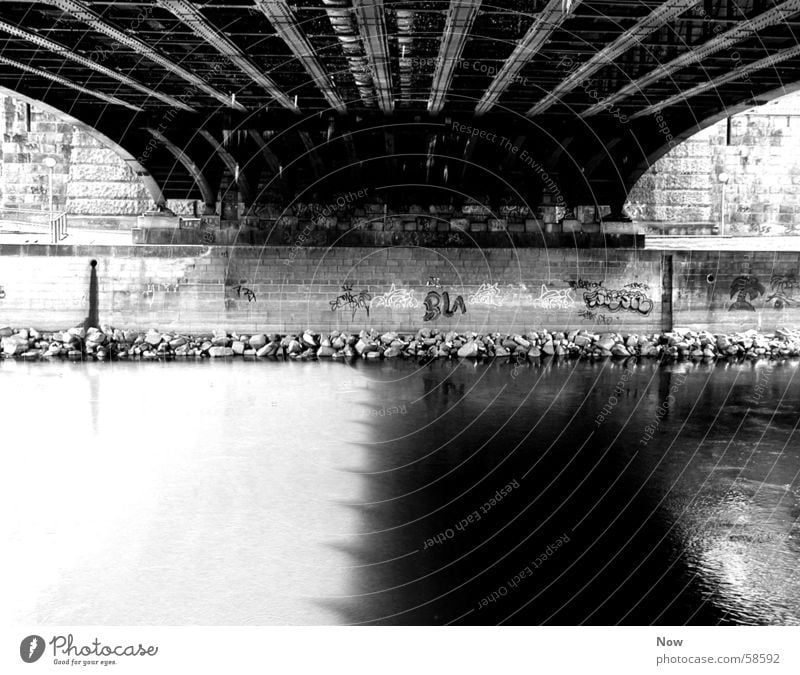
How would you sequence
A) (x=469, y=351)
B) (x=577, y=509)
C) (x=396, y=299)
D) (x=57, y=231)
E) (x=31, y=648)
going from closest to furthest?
(x=31, y=648) → (x=577, y=509) → (x=469, y=351) → (x=396, y=299) → (x=57, y=231)

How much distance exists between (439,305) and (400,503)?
19067 millimetres

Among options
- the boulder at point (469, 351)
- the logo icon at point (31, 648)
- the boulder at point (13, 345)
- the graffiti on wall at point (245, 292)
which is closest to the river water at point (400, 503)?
the logo icon at point (31, 648)

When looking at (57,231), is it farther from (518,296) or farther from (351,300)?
(518,296)

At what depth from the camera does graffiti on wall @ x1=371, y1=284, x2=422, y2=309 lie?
32.8m

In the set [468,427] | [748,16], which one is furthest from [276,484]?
[748,16]

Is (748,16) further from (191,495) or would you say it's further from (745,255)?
(745,255)

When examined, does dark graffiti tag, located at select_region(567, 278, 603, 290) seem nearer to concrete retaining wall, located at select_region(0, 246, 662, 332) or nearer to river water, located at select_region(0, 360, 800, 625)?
concrete retaining wall, located at select_region(0, 246, 662, 332)

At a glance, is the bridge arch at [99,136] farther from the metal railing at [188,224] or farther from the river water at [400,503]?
the river water at [400,503]

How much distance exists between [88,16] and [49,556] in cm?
1045

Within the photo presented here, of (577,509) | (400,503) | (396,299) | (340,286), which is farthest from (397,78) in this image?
(577,509)

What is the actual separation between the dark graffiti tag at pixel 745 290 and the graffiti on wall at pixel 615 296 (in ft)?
9.92

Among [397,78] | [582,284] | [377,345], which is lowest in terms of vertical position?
[377,345]

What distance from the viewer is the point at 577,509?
14008 mm

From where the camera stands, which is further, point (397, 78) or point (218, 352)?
point (218, 352)
